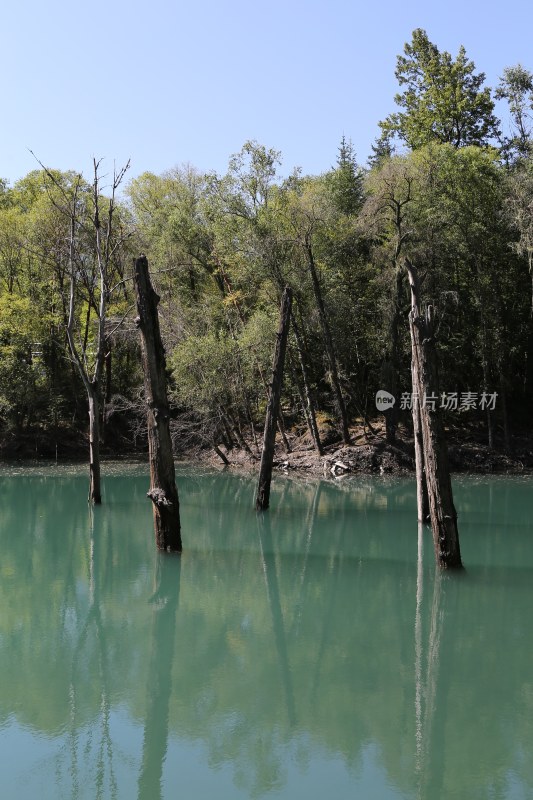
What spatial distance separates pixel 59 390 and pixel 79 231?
22.4 ft

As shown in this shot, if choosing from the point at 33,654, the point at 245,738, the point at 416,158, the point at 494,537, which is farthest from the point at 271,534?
the point at 416,158

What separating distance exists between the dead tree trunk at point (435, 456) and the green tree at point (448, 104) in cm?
2483

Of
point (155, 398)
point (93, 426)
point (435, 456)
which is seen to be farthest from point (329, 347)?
point (435, 456)

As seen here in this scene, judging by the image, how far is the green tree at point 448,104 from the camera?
3484cm

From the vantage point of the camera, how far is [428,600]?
1038 centimetres

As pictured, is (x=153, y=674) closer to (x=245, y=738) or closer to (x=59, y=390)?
(x=245, y=738)

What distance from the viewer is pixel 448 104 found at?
34906 millimetres

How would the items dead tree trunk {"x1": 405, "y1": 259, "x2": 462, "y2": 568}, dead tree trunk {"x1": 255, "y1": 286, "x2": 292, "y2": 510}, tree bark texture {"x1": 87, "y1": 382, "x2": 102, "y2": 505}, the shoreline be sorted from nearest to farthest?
1. dead tree trunk {"x1": 405, "y1": 259, "x2": 462, "y2": 568}
2. dead tree trunk {"x1": 255, "y1": 286, "x2": 292, "y2": 510}
3. tree bark texture {"x1": 87, "y1": 382, "x2": 102, "y2": 505}
4. the shoreline

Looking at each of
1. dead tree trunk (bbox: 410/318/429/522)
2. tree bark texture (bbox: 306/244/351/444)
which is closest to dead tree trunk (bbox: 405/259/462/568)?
dead tree trunk (bbox: 410/318/429/522)

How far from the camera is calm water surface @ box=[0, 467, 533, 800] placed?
18.5 ft

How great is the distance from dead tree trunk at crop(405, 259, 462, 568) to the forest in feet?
46.6

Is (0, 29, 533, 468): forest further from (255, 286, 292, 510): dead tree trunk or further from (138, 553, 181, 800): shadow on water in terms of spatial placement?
(138, 553, 181, 800): shadow on water

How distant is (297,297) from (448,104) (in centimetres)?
1427

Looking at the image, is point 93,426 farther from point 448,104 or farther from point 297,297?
point 448,104
